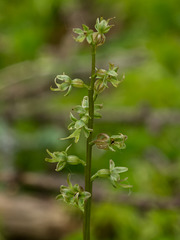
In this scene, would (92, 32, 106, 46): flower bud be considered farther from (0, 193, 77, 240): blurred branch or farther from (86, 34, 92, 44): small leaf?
(0, 193, 77, 240): blurred branch

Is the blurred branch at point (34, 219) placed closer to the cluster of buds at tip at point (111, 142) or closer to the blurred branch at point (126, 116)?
the blurred branch at point (126, 116)

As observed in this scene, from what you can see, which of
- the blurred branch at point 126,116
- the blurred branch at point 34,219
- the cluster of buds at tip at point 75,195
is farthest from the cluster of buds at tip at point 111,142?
the blurred branch at point 126,116

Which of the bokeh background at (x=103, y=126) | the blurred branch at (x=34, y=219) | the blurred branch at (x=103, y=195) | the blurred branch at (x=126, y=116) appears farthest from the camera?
the blurred branch at (x=126, y=116)

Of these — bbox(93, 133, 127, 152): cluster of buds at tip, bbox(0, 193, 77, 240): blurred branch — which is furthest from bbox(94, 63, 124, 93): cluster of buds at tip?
bbox(0, 193, 77, 240): blurred branch

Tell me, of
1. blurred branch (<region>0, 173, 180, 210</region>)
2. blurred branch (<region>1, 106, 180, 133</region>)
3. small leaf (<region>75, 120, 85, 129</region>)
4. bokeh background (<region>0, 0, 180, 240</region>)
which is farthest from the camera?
blurred branch (<region>1, 106, 180, 133</region>)

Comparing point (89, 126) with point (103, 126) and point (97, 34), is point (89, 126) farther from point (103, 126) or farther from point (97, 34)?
point (103, 126)

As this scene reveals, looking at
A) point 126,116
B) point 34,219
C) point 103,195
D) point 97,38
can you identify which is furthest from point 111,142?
point 126,116
